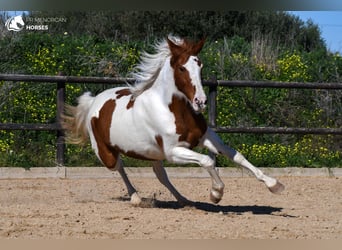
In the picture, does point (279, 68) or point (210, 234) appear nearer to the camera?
point (210, 234)

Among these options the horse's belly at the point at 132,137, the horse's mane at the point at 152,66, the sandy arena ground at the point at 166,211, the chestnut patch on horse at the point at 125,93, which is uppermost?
the horse's mane at the point at 152,66

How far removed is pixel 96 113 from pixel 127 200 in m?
1.04

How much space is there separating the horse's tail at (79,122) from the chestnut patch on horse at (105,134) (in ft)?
1.89

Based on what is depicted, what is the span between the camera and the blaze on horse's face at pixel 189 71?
6.43m

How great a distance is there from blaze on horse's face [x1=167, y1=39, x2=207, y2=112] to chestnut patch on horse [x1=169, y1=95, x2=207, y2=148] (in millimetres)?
137

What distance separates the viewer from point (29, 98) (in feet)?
39.7

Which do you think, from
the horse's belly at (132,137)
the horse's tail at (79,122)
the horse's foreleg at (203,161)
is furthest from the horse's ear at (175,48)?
the horse's tail at (79,122)

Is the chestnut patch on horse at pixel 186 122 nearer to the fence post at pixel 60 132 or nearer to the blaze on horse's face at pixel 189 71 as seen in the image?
the blaze on horse's face at pixel 189 71

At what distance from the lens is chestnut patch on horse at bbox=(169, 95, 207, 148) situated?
6781 millimetres

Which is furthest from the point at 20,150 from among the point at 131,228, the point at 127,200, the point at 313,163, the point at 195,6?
the point at 195,6

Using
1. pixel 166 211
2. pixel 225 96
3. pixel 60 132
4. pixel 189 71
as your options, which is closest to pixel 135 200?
pixel 166 211

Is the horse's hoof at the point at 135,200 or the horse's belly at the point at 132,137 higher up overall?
the horse's belly at the point at 132,137

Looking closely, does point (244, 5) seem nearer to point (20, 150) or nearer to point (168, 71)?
point (168, 71)

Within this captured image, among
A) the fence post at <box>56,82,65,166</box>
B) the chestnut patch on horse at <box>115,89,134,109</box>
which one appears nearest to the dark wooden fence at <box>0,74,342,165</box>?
the fence post at <box>56,82,65,166</box>
